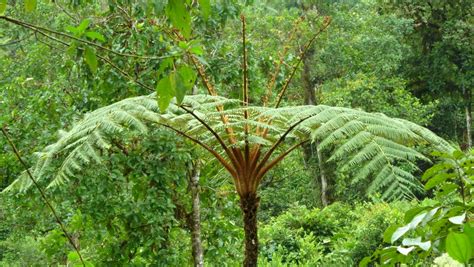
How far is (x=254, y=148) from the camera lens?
279cm

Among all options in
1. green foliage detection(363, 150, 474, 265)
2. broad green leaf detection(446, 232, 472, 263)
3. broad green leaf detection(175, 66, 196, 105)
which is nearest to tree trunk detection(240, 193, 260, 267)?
green foliage detection(363, 150, 474, 265)

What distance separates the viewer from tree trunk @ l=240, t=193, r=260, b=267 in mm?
2576

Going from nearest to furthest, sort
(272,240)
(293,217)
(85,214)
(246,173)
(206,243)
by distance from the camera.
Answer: (246,173) → (85,214) → (206,243) → (272,240) → (293,217)

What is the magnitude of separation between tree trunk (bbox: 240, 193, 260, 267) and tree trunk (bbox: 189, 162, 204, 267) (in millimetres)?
1247

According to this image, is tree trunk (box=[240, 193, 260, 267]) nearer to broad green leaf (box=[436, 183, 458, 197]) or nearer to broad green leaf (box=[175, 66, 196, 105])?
broad green leaf (box=[436, 183, 458, 197])

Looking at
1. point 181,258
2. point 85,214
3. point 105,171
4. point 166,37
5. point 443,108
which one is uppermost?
point 443,108

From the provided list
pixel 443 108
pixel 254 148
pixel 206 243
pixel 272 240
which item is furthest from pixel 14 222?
pixel 443 108

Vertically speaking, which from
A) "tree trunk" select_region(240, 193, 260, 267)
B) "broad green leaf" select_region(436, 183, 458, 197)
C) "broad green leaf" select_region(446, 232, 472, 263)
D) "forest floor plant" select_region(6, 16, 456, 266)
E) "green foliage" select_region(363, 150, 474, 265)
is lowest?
"broad green leaf" select_region(446, 232, 472, 263)

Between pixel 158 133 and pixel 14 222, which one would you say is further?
pixel 14 222

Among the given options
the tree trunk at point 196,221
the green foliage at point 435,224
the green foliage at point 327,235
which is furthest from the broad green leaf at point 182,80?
the green foliage at point 327,235

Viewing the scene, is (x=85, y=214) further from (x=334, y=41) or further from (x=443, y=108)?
(x=443, y=108)

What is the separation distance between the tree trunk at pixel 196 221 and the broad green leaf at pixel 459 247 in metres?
3.16

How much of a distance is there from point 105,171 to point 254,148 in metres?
1.17

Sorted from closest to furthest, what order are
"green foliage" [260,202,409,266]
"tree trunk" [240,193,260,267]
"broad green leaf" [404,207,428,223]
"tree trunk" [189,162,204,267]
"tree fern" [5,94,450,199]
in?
"broad green leaf" [404,207,428,223] < "tree fern" [5,94,450,199] < "tree trunk" [240,193,260,267] < "tree trunk" [189,162,204,267] < "green foliage" [260,202,409,266]
